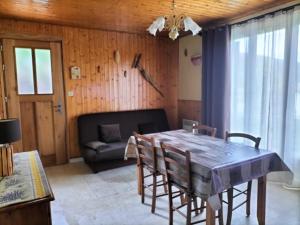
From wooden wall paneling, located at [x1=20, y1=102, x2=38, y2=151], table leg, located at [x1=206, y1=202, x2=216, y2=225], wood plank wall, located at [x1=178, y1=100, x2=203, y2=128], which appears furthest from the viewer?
wood plank wall, located at [x1=178, y1=100, x2=203, y2=128]

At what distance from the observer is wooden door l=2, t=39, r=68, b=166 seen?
389 centimetres

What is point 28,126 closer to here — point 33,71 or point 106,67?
point 33,71

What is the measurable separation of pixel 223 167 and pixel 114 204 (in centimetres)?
154

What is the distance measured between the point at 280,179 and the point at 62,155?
369 centimetres

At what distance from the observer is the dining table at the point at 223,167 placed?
6.06 feet

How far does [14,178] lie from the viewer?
5.76ft

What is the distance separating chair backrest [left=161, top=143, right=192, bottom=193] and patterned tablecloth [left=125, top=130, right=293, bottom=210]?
6 cm

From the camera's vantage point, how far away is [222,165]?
1.89 m

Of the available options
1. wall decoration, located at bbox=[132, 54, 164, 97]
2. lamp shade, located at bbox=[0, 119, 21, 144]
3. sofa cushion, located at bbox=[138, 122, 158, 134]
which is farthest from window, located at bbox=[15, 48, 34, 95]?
lamp shade, located at bbox=[0, 119, 21, 144]

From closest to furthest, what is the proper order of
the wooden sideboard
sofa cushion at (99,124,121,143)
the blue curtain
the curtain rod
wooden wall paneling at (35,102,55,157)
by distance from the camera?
the wooden sideboard, the curtain rod, the blue curtain, wooden wall paneling at (35,102,55,157), sofa cushion at (99,124,121,143)

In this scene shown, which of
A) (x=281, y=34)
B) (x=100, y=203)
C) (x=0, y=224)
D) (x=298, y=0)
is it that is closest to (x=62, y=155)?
(x=100, y=203)

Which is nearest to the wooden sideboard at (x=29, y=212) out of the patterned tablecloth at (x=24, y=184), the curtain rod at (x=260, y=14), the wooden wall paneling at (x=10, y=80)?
the patterned tablecloth at (x=24, y=184)

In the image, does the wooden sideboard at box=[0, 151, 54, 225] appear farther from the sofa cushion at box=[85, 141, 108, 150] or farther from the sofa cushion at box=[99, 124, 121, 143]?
the sofa cushion at box=[99, 124, 121, 143]

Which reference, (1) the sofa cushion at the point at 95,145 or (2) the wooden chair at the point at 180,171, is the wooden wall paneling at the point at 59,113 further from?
(2) the wooden chair at the point at 180,171
